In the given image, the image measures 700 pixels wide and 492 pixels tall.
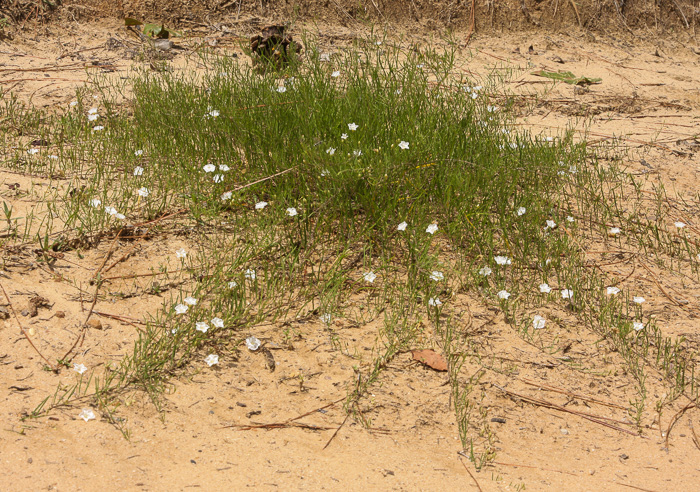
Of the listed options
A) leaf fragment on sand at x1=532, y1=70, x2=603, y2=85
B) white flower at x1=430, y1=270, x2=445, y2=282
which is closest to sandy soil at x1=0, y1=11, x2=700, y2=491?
white flower at x1=430, y1=270, x2=445, y2=282

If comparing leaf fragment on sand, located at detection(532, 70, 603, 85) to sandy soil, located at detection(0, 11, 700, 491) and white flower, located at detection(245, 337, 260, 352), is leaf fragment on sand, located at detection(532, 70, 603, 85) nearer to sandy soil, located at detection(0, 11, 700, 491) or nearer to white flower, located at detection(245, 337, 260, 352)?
sandy soil, located at detection(0, 11, 700, 491)

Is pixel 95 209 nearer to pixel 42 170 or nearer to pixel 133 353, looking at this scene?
pixel 42 170

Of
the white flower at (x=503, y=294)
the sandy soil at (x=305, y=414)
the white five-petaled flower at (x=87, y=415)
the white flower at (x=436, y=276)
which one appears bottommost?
the sandy soil at (x=305, y=414)

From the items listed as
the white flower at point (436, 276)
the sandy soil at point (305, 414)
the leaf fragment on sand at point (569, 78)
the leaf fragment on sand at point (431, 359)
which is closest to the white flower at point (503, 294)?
the sandy soil at point (305, 414)

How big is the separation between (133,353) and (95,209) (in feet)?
3.58

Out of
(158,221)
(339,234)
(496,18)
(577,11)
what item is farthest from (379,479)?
(577,11)

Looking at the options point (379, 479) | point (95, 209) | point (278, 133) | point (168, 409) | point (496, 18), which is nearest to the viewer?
point (379, 479)

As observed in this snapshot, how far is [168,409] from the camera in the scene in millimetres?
2488

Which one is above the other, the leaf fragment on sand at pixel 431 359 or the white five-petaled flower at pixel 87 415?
the white five-petaled flower at pixel 87 415

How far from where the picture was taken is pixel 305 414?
→ 8.39ft

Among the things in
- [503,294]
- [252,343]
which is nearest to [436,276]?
[503,294]

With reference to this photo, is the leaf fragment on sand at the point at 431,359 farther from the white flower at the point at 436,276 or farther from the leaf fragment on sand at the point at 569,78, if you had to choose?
the leaf fragment on sand at the point at 569,78

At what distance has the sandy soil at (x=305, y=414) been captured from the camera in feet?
7.35

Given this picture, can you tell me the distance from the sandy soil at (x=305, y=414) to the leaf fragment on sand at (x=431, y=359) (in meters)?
0.03
